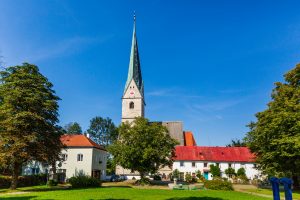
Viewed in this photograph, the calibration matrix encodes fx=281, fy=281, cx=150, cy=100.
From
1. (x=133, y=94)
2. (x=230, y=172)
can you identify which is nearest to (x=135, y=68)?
(x=133, y=94)

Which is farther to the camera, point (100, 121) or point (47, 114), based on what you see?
point (100, 121)

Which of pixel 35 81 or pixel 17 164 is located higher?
pixel 35 81

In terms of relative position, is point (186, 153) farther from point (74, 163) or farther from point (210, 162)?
point (74, 163)

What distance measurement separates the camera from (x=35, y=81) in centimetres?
3228

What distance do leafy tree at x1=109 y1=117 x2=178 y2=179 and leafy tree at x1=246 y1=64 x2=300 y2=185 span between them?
1205 cm

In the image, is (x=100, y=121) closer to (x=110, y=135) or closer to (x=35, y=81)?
(x=110, y=135)

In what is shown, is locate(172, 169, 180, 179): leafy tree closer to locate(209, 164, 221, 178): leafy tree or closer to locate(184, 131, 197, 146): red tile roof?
locate(209, 164, 221, 178): leafy tree

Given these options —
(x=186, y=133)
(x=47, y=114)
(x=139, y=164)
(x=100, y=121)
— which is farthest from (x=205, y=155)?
(x=100, y=121)

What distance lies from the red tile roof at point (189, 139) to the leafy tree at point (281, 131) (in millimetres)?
36583

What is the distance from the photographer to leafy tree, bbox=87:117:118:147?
4050 inches

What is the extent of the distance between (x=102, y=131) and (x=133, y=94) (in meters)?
38.6

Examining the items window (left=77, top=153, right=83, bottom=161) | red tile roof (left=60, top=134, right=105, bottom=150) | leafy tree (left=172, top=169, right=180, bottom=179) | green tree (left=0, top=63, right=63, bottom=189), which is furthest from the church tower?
green tree (left=0, top=63, right=63, bottom=189)

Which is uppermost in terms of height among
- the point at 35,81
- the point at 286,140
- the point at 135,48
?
the point at 135,48

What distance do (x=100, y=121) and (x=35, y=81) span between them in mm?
73053
